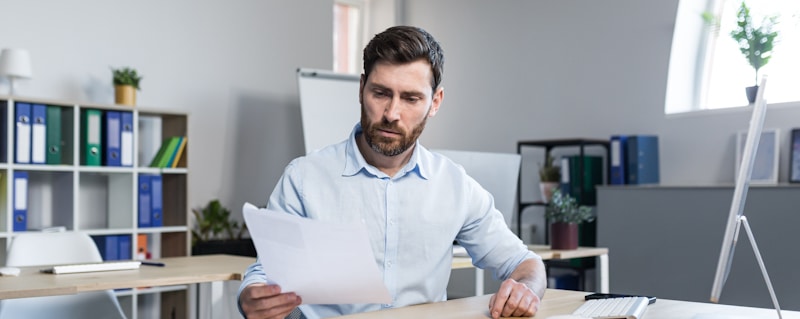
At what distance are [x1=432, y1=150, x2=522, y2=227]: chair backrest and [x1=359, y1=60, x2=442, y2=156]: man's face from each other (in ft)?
5.13

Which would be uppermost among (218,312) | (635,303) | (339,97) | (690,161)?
(339,97)

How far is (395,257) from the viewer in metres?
1.82

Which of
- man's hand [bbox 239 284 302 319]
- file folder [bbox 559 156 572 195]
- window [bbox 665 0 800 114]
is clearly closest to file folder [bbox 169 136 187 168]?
file folder [bbox 559 156 572 195]

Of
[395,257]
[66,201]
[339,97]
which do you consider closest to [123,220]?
[66,201]

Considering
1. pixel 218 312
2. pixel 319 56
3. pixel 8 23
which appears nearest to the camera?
pixel 218 312

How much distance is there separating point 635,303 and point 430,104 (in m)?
0.60

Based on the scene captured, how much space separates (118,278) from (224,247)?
252cm

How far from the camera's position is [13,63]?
4223 millimetres

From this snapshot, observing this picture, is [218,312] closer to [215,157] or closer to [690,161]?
[215,157]

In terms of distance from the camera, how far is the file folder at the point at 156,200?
4660 mm

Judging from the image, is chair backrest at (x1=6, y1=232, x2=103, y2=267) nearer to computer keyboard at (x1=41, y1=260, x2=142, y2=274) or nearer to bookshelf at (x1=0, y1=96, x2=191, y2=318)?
computer keyboard at (x1=41, y1=260, x2=142, y2=274)

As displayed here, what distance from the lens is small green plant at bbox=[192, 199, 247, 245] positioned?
5148 millimetres

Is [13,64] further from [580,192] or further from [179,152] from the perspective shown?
[580,192]

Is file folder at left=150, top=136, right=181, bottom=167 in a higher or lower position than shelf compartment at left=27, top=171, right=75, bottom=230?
higher
